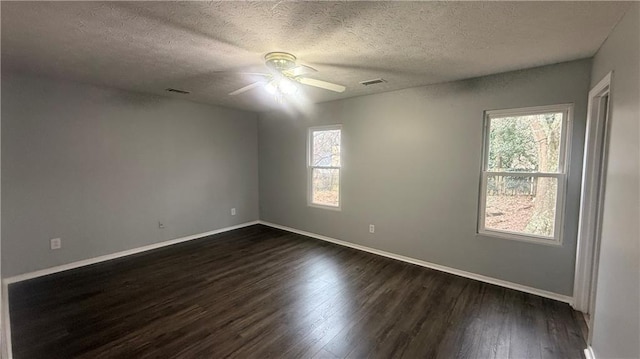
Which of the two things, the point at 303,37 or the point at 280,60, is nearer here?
the point at 303,37

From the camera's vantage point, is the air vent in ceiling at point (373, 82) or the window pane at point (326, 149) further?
the window pane at point (326, 149)

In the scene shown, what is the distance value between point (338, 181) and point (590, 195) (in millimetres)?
3039

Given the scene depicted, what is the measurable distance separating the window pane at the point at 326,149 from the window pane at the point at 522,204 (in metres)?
2.32

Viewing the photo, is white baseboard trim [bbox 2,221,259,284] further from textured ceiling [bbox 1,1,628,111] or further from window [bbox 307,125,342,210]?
textured ceiling [bbox 1,1,628,111]

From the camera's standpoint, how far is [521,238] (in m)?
2.95

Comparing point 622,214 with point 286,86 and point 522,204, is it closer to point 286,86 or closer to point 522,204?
point 522,204

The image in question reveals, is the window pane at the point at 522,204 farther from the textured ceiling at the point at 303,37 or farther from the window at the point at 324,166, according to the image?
the window at the point at 324,166

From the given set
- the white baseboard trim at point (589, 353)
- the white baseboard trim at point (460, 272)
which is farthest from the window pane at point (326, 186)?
the white baseboard trim at point (589, 353)

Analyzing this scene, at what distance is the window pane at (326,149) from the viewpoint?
15.1 feet

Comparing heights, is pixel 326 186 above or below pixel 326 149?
below

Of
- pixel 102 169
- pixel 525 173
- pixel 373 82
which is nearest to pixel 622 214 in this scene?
pixel 525 173

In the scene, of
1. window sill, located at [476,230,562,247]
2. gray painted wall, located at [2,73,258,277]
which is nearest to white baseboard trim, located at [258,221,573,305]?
window sill, located at [476,230,562,247]

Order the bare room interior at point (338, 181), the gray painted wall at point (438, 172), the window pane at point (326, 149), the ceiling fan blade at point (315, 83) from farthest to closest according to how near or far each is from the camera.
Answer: the window pane at point (326, 149) → the gray painted wall at point (438, 172) → the ceiling fan blade at point (315, 83) → the bare room interior at point (338, 181)

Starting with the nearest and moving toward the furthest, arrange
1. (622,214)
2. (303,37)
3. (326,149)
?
1. (622,214)
2. (303,37)
3. (326,149)
